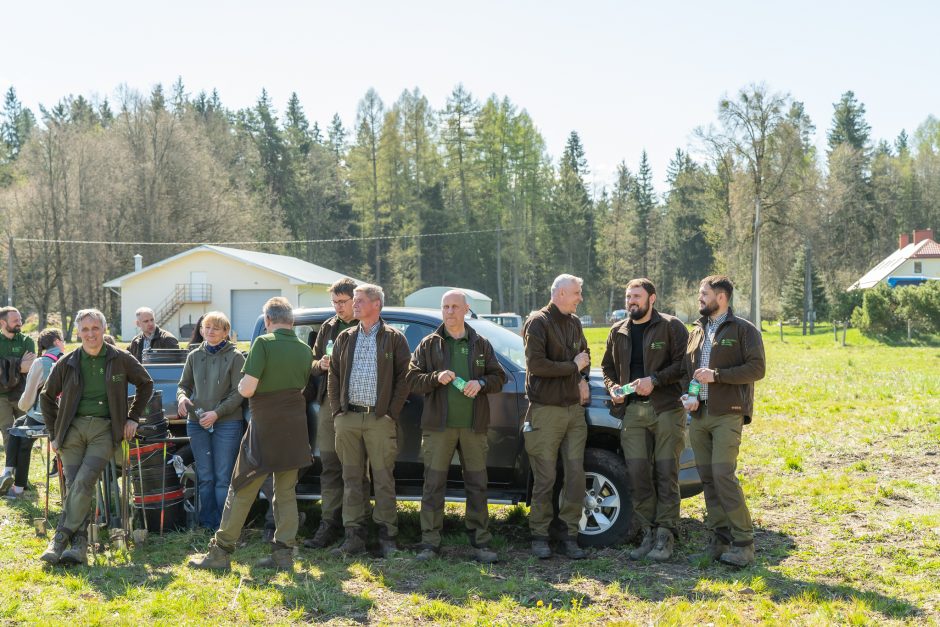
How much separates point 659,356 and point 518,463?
140 centimetres

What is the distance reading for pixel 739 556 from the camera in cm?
565

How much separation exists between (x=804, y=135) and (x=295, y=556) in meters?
45.7

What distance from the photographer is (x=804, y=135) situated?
45.3m

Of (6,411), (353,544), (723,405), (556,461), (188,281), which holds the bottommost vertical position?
(353,544)

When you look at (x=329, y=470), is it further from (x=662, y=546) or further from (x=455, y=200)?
(x=455, y=200)

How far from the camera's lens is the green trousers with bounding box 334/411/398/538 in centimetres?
604

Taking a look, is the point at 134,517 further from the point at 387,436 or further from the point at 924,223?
the point at 924,223

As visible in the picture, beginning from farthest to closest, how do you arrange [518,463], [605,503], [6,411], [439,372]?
[6,411] → [518,463] → [605,503] → [439,372]

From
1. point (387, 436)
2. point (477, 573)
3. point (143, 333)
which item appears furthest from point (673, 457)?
point (143, 333)

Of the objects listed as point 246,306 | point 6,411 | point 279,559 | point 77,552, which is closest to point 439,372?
point 279,559

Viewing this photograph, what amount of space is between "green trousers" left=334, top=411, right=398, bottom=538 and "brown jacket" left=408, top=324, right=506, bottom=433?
328 mm

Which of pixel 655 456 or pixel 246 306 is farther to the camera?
pixel 246 306

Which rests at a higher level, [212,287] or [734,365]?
[212,287]

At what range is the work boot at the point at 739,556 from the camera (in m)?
5.62
